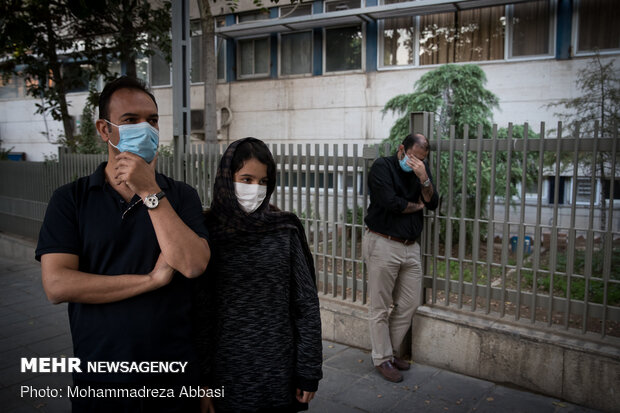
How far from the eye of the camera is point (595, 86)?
30.0 feet

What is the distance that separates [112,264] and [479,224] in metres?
4.07

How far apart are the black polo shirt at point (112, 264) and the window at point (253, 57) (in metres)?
13.7

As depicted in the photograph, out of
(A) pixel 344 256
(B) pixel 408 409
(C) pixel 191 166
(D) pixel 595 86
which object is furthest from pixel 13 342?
(D) pixel 595 86

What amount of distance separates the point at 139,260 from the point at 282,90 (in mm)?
13245

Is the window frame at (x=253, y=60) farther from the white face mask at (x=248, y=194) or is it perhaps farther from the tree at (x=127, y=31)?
the white face mask at (x=248, y=194)

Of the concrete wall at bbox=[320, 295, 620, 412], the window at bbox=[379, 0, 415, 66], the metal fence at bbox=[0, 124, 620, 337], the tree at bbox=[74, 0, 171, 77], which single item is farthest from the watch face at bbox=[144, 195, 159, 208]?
the window at bbox=[379, 0, 415, 66]

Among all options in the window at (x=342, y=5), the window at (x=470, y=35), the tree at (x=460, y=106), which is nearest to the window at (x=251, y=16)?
the window at (x=342, y=5)

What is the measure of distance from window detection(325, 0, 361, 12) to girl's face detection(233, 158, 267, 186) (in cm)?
1242

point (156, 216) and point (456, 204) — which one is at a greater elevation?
point (156, 216)

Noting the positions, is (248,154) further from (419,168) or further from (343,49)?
(343,49)

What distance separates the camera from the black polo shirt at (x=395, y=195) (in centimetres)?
433

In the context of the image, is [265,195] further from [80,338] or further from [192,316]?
[80,338]

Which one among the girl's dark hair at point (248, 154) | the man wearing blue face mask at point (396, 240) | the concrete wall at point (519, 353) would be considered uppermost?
the girl's dark hair at point (248, 154)

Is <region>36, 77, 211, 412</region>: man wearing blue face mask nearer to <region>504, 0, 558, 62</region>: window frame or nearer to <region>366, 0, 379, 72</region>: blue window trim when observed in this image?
<region>504, 0, 558, 62</region>: window frame
